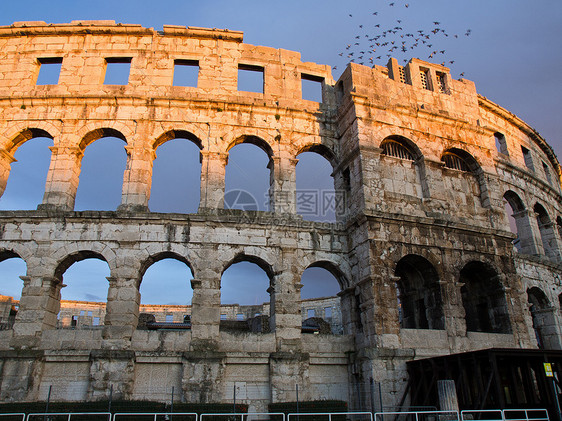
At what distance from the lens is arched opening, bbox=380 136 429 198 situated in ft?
53.3

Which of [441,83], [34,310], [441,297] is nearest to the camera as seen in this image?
[34,310]

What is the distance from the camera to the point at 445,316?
1445 cm

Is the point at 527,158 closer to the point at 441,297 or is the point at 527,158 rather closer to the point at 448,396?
the point at 441,297

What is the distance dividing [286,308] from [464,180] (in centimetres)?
936

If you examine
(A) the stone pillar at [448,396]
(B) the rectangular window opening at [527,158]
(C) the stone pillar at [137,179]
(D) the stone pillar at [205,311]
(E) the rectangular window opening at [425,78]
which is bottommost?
(A) the stone pillar at [448,396]

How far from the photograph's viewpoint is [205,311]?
540 inches

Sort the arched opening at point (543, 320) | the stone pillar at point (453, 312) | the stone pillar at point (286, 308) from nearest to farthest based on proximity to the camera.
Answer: the stone pillar at point (286, 308) < the stone pillar at point (453, 312) < the arched opening at point (543, 320)

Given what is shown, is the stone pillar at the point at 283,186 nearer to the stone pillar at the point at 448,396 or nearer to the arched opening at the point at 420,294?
the arched opening at the point at 420,294

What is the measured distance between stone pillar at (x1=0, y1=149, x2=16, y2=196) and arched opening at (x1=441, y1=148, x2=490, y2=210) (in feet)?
54.3

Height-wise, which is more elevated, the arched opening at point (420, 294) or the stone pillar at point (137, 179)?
the stone pillar at point (137, 179)

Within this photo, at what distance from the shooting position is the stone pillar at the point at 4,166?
51.6ft

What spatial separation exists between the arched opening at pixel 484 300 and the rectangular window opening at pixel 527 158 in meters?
10.4

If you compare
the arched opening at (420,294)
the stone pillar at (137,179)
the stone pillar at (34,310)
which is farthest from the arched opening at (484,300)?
the stone pillar at (34,310)

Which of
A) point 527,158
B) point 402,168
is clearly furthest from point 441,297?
point 527,158
